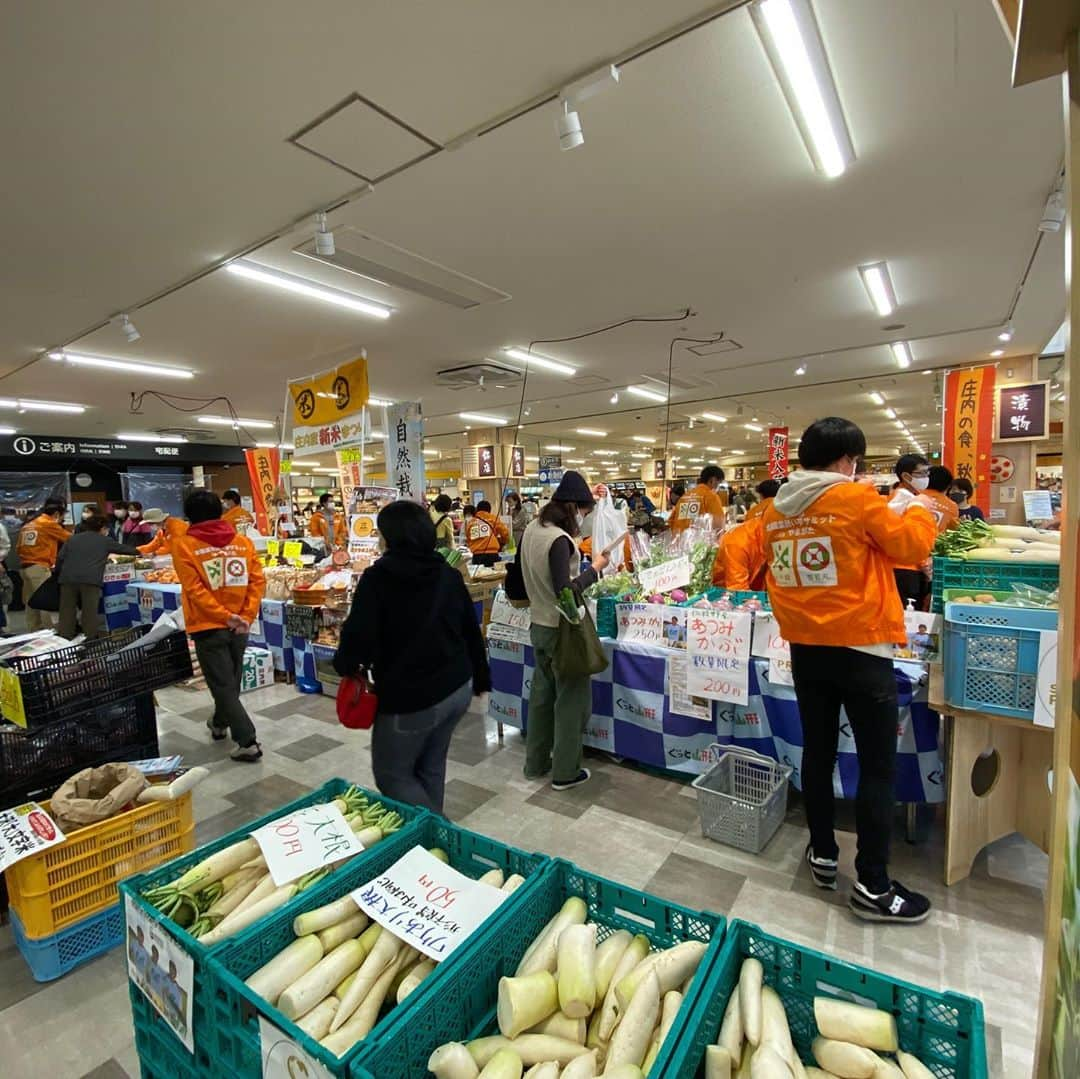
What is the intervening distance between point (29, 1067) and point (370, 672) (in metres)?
1.50

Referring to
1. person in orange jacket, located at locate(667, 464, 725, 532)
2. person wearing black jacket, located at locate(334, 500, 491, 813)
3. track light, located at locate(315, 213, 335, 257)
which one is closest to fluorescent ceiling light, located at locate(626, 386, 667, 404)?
person in orange jacket, located at locate(667, 464, 725, 532)

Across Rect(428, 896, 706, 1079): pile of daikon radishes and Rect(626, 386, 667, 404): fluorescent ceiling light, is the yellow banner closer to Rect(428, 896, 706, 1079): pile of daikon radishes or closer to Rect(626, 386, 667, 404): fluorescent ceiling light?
Rect(428, 896, 706, 1079): pile of daikon radishes

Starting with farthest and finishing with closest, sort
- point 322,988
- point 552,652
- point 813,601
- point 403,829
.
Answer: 1. point 552,652
2. point 813,601
3. point 403,829
4. point 322,988

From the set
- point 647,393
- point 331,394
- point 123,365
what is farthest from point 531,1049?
point 647,393

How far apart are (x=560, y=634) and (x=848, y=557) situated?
1.54m

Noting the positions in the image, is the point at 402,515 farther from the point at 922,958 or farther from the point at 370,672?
the point at 922,958

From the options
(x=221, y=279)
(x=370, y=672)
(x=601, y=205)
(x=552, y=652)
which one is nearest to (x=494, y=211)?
(x=601, y=205)

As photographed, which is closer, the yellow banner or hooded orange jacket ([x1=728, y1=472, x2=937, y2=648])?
hooded orange jacket ([x1=728, y1=472, x2=937, y2=648])

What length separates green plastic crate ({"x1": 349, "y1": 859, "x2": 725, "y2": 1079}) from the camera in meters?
0.94

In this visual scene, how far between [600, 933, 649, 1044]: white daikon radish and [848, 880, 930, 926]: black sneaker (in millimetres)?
1626

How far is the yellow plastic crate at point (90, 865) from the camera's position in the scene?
2.09 m

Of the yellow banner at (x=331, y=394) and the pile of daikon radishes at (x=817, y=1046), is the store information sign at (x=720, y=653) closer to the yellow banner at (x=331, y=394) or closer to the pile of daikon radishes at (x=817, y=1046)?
the pile of daikon radishes at (x=817, y=1046)

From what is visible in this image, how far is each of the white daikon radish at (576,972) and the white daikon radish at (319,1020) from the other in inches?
14.6

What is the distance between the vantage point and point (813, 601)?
2.26 metres
